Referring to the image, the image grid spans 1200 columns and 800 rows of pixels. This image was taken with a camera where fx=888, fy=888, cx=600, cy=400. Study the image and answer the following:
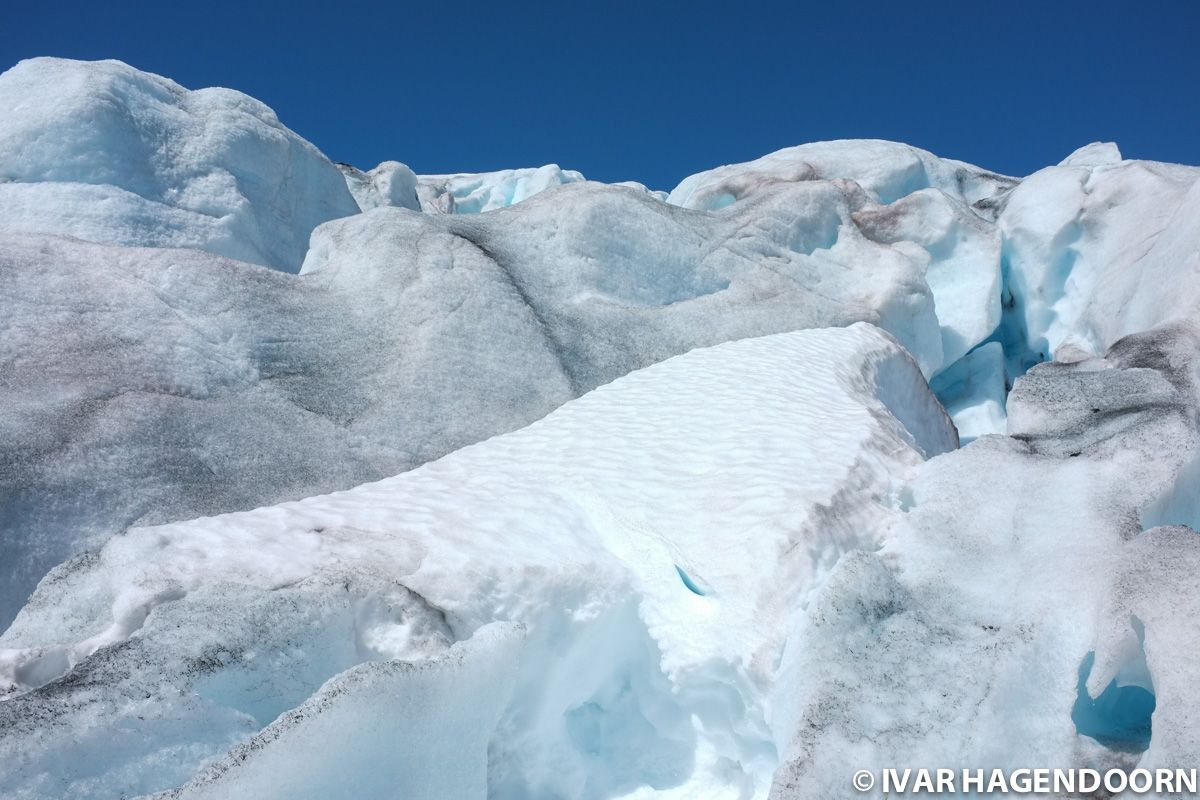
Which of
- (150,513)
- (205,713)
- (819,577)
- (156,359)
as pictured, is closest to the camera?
(205,713)

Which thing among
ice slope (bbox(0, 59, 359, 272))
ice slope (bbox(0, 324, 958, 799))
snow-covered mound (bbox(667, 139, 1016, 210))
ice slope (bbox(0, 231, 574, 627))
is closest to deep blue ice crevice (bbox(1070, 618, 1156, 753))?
ice slope (bbox(0, 324, 958, 799))

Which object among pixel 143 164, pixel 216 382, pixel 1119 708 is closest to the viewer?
pixel 1119 708

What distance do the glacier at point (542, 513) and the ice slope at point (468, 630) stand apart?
1 cm

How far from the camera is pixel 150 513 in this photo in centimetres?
334

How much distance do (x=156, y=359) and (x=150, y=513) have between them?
90cm

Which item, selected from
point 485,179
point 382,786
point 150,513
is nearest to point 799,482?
point 382,786

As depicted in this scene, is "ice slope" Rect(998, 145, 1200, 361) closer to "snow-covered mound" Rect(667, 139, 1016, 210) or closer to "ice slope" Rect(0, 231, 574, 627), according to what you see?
"snow-covered mound" Rect(667, 139, 1016, 210)

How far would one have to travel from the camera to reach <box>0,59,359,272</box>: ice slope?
20.2 ft

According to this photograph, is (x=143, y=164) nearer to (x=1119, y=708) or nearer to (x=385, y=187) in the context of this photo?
(x=385, y=187)

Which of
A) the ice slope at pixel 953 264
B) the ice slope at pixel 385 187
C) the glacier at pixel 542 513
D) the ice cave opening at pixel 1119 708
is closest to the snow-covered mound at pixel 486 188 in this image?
the ice slope at pixel 385 187

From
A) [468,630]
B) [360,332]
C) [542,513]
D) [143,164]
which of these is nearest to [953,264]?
[360,332]

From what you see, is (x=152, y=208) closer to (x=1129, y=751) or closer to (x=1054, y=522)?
(x=1054, y=522)

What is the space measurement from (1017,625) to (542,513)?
146cm

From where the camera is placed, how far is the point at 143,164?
666 cm
